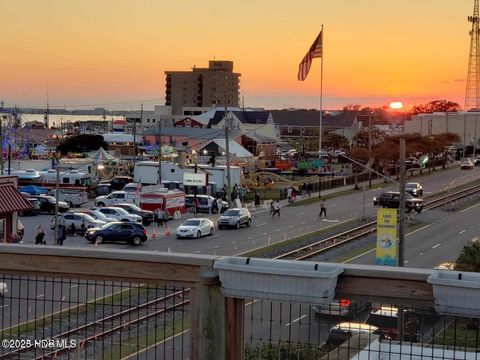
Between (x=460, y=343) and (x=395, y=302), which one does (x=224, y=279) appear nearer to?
(x=395, y=302)

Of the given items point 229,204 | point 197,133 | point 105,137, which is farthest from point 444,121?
point 229,204

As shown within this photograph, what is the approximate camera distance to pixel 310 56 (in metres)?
58.9

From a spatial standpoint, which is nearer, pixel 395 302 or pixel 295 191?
pixel 395 302

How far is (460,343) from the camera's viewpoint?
5.54 meters

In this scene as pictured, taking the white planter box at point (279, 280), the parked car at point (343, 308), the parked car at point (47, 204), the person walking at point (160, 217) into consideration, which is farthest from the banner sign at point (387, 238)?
the parked car at point (47, 204)

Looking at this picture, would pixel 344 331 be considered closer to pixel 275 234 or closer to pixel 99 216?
pixel 275 234

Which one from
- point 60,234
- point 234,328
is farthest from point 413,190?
point 234,328

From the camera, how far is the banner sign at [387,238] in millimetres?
20938

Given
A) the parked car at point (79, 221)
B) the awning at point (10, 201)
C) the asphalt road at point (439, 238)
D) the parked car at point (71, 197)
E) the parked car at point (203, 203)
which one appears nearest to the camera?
the awning at point (10, 201)

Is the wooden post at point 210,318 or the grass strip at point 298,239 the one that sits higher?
the wooden post at point 210,318

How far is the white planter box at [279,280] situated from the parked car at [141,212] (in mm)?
38112

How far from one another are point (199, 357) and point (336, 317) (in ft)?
3.51

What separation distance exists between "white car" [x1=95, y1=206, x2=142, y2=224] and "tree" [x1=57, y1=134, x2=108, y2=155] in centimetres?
5751

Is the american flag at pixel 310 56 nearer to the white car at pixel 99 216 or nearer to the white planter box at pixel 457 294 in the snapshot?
the white car at pixel 99 216
